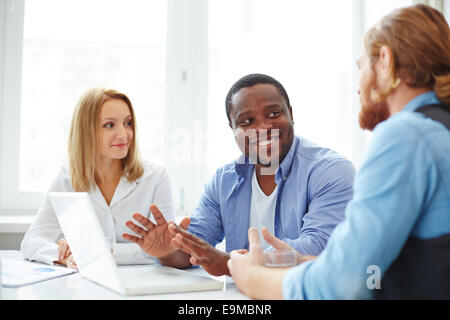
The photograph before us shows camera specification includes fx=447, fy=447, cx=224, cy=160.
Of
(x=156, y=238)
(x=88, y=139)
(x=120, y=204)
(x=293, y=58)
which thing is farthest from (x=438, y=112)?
(x=293, y=58)

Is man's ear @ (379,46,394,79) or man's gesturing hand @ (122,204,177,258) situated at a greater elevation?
man's ear @ (379,46,394,79)

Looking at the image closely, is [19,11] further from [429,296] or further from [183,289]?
[429,296]

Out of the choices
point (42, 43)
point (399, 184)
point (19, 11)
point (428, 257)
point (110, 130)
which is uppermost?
point (19, 11)

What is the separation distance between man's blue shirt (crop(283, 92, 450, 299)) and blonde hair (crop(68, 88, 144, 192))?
1376 millimetres

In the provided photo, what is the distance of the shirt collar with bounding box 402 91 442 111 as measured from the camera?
899 millimetres

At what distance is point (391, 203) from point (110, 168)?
157 cm

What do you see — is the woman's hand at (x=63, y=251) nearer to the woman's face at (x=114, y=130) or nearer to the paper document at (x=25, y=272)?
the paper document at (x=25, y=272)

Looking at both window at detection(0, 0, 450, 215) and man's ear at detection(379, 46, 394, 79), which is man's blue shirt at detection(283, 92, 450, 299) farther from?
window at detection(0, 0, 450, 215)

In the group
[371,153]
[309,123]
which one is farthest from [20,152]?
[371,153]

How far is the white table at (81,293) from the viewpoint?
1060mm

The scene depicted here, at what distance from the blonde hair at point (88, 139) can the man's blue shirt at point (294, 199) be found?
458 millimetres

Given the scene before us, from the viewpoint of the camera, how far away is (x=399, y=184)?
2.52 feet

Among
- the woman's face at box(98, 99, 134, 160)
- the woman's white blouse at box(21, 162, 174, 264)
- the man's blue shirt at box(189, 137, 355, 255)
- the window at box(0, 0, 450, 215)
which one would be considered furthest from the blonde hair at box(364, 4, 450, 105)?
the window at box(0, 0, 450, 215)

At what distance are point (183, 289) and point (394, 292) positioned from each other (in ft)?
1.72
